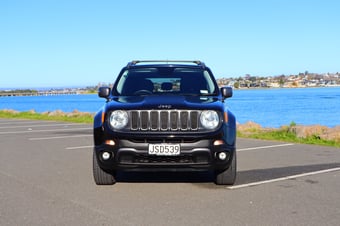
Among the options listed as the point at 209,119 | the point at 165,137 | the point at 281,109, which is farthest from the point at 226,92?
the point at 281,109

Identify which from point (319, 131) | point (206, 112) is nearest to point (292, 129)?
point (319, 131)

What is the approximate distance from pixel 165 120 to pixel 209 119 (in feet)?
1.95

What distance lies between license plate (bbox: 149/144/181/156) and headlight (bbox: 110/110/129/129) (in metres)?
0.51

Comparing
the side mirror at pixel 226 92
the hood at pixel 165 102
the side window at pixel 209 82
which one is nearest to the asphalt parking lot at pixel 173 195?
the hood at pixel 165 102

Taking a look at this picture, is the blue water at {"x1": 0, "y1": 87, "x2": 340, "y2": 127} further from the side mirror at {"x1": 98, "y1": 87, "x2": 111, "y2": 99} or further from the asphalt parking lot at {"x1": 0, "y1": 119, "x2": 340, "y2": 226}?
the side mirror at {"x1": 98, "y1": 87, "x2": 111, "y2": 99}

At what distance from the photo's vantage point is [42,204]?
583cm

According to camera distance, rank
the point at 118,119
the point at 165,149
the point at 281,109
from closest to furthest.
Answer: the point at 165,149
the point at 118,119
the point at 281,109

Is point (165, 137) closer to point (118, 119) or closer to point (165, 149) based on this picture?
point (165, 149)

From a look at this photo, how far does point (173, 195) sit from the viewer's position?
6332 millimetres

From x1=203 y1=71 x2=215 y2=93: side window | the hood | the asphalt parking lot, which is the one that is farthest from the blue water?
the hood

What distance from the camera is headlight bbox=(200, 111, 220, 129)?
6.43 meters

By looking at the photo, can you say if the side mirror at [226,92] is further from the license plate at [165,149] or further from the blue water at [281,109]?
the blue water at [281,109]

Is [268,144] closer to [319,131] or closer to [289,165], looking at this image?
[319,131]

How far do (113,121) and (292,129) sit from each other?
954cm
